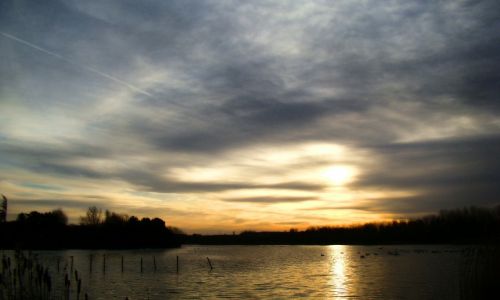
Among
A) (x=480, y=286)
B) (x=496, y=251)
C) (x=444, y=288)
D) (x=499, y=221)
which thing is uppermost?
(x=499, y=221)

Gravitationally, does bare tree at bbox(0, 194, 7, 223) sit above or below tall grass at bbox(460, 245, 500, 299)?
above

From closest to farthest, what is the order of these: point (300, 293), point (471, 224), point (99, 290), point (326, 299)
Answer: point (471, 224)
point (326, 299)
point (300, 293)
point (99, 290)

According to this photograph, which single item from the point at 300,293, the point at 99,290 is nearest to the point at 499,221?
the point at 300,293

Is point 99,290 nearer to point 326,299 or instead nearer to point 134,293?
point 134,293

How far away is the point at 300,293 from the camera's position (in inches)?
2013

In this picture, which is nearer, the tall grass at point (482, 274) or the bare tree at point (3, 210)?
the bare tree at point (3, 210)

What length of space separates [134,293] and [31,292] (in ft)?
123

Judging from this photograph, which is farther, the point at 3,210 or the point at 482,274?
the point at 482,274

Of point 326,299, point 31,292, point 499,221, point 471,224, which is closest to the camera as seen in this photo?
point 31,292

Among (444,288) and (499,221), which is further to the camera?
(444,288)

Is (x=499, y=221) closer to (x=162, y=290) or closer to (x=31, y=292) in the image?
(x=31, y=292)

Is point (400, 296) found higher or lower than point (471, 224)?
lower

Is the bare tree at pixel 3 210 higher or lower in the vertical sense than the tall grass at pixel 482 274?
higher

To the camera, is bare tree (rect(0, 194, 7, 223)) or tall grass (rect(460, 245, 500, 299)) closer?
bare tree (rect(0, 194, 7, 223))
